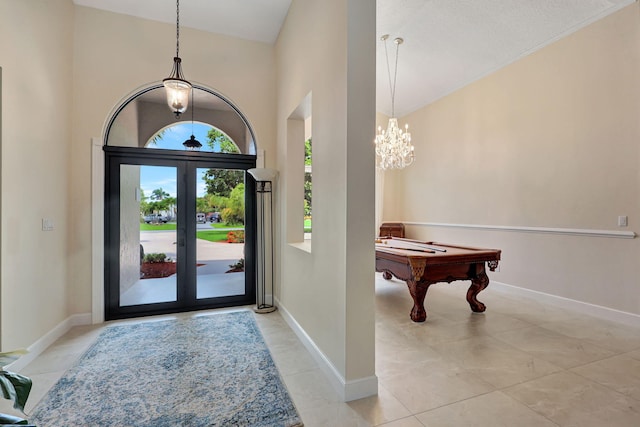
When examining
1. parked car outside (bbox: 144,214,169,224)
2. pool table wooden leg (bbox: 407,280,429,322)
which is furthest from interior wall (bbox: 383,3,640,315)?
parked car outside (bbox: 144,214,169,224)

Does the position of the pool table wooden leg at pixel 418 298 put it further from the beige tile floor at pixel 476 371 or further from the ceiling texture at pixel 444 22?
the ceiling texture at pixel 444 22

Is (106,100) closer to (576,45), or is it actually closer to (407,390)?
(407,390)

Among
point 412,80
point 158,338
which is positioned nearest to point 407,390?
point 158,338

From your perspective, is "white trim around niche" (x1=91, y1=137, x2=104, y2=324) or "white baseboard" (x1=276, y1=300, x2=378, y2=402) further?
"white trim around niche" (x1=91, y1=137, x2=104, y2=324)

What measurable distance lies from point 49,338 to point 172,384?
172cm

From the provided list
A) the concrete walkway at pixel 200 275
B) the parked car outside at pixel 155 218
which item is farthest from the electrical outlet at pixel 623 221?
the parked car outside at pixel 155 218

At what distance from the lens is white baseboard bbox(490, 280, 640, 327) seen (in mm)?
3503

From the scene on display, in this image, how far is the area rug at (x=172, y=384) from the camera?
6.29 feet

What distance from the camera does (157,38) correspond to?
12.5 feet

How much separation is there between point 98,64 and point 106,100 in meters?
0.42

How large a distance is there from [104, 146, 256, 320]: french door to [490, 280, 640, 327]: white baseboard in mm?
4001

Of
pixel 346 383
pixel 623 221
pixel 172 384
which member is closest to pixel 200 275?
pixel 172 384

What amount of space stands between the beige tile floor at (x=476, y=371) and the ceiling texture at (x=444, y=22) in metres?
3.72

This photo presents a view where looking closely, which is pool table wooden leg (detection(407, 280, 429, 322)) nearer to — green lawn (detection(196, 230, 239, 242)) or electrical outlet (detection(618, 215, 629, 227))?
electrical outlet (detection(618, 215, 629, 227))
